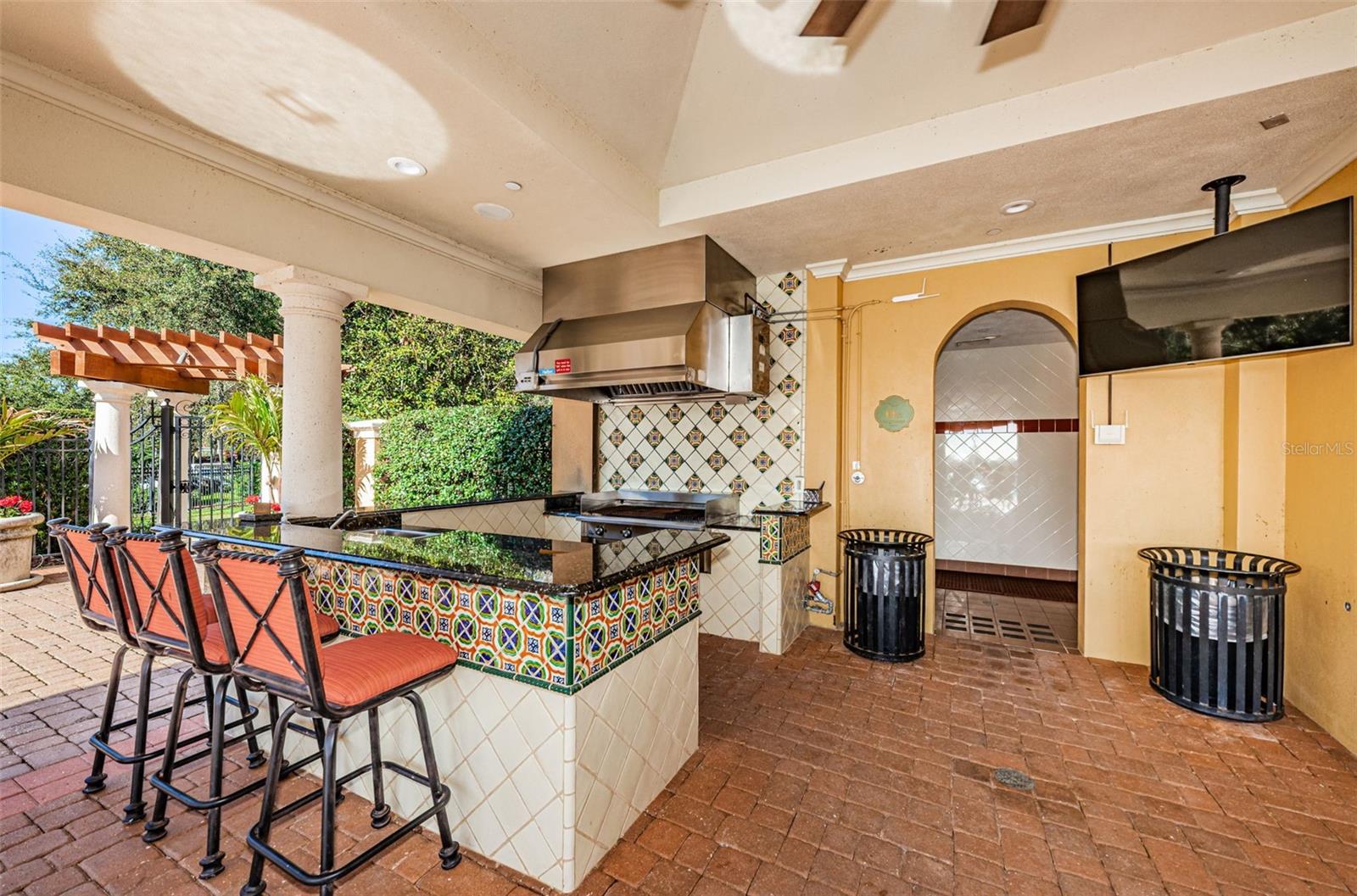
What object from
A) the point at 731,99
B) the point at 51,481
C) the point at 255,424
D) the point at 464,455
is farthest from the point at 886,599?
the point at 51,481

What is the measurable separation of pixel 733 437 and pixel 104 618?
3463 mm

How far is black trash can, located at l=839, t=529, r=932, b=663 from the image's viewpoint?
3.19 m

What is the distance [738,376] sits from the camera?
11.8 ft

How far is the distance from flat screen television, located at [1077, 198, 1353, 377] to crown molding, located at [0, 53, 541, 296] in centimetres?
393

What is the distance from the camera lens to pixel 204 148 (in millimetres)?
2197

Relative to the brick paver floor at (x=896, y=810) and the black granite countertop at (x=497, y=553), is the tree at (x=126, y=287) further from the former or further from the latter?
the black granite countertop at (x=497, y=553)

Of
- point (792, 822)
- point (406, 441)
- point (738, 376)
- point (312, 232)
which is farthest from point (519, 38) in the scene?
point (406, 441)

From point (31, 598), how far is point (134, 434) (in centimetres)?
194

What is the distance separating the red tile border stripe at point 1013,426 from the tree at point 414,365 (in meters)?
6.10

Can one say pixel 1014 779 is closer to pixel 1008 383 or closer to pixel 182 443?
pixel 1008 383

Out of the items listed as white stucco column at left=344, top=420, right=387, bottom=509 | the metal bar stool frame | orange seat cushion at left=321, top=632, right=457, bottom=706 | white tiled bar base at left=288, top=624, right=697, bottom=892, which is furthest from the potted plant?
orange seat cushion at left=321, top=632, right=457, bottom=706

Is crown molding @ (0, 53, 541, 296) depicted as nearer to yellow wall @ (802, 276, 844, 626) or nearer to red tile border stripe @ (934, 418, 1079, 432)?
yellow wall @ (802, 276, 844, 626)

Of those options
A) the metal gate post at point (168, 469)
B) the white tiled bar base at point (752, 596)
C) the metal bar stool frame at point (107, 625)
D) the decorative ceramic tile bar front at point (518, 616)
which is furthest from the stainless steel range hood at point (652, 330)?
the metal gate post at point (168, 469)

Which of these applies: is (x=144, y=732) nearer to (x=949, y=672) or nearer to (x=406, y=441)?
(x=949, y=672)
